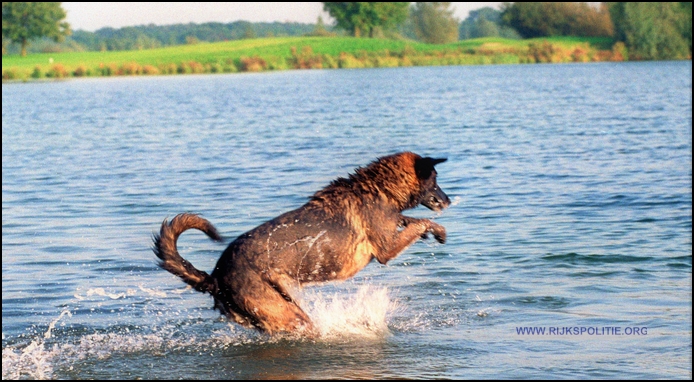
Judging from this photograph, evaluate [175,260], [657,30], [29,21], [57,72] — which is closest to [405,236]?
[175,260]

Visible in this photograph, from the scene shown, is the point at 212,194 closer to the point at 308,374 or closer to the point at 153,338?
the point at 153,338

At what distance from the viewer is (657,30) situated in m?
90.2

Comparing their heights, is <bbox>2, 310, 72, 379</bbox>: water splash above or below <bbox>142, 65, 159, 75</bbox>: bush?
below

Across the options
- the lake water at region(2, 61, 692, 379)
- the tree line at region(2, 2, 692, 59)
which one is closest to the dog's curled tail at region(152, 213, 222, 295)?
the lake water at region(2, 61, 692, 379)

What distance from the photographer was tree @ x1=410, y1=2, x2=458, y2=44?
5910 inches

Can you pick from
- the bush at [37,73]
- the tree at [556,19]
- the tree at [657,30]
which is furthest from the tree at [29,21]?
the tree at [657,30]

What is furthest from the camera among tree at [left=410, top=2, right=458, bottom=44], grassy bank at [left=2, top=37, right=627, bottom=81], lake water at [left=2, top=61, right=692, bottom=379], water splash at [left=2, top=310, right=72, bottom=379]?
tree at [left=410, top=2, right=458, bottom=44]

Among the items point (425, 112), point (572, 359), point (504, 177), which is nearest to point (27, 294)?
point (572, 359)

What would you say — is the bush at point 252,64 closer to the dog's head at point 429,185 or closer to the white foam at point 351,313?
the white foam at point 351,313

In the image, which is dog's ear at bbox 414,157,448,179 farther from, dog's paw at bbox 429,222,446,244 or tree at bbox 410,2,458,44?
tree at bbox 410,2,458,44

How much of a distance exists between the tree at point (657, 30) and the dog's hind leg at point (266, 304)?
291ft

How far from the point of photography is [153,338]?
26.8ft

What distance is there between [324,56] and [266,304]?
89.9 metres

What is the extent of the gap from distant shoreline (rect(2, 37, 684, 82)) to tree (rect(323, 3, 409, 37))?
414 inches
